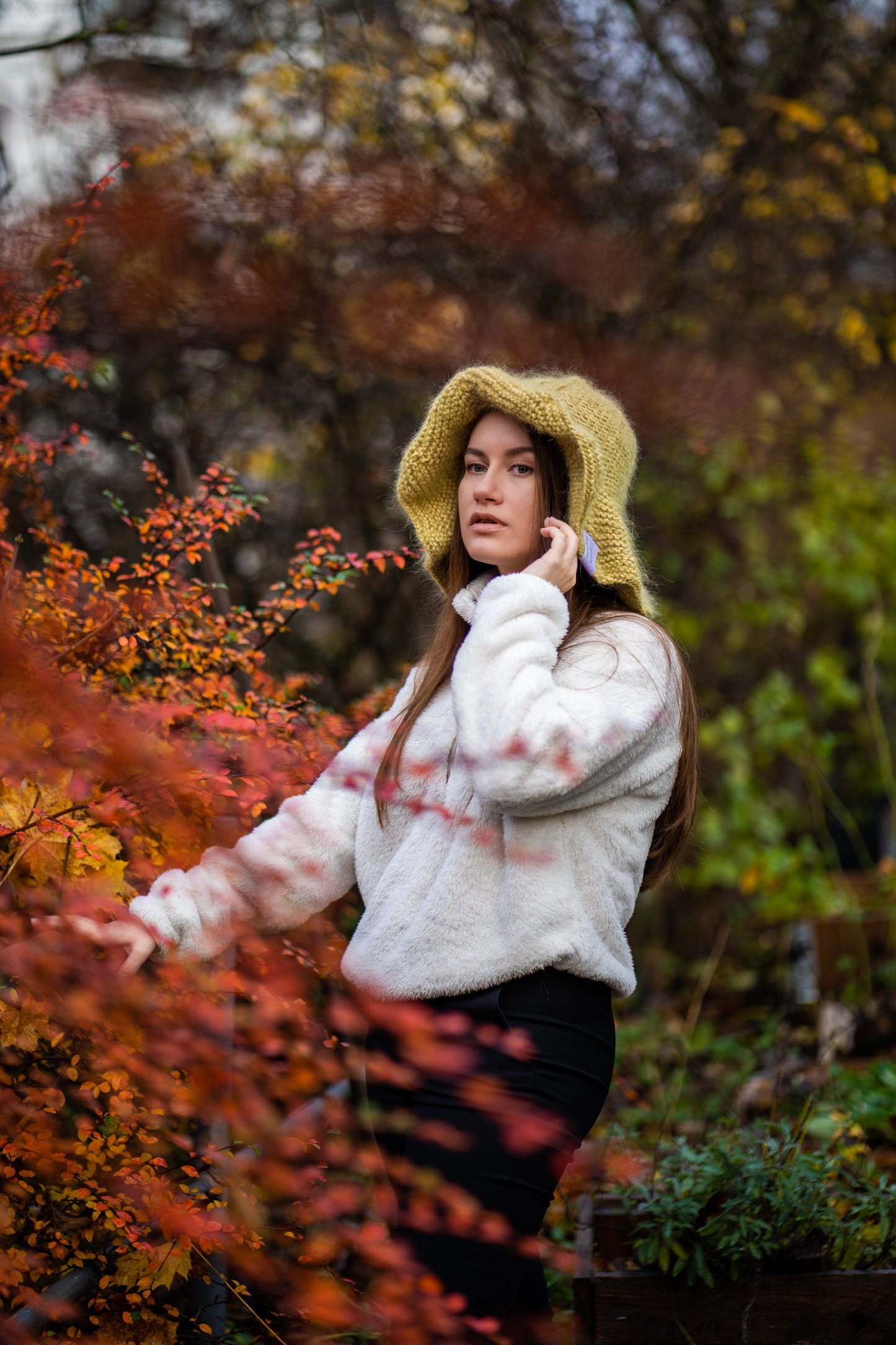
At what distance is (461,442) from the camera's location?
77.9 inches

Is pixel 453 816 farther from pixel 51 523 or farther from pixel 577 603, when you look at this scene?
pixel 51 523

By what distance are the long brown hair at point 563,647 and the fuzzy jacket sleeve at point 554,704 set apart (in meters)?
0.06

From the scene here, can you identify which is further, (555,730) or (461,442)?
(461,442)

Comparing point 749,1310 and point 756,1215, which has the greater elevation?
point 756,1215

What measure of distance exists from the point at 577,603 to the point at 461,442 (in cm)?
33

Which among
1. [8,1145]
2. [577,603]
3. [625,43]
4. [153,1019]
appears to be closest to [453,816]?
[153,1019]

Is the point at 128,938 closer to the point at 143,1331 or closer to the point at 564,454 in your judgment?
the point at 143,1331

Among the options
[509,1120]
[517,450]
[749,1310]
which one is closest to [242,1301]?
[509,1120]

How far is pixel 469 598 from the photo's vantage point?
1855 millimetres

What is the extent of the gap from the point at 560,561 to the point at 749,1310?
4.17 ft

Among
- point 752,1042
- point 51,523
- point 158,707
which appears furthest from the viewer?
point 752,1042

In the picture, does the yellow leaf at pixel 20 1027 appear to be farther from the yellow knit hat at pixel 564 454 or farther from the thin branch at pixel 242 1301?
the yellow knit hat at pixel 564 454

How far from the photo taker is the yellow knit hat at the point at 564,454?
1.80m

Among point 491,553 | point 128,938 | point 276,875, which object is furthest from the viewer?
point 491,553
